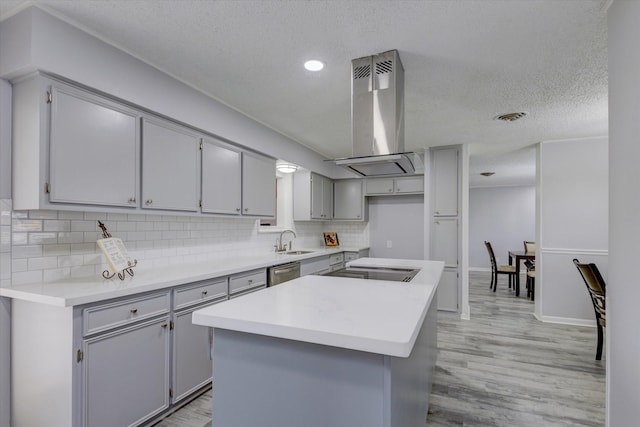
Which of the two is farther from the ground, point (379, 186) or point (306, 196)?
point (379, 186)

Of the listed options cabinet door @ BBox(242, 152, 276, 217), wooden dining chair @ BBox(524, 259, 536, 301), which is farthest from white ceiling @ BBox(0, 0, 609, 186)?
wooden dining chair @ BBox(524, 259, 536, 301)

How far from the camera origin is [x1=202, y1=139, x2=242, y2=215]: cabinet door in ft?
9.38

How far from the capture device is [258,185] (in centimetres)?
359

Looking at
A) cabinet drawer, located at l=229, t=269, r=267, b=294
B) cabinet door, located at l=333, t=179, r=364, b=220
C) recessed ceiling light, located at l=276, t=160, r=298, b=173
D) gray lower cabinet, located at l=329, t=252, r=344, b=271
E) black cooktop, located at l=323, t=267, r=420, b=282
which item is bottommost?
gray lower cabinet, located at l=329, t=252, r=344, b=271

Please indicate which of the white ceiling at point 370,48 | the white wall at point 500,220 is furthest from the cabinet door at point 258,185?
the white wall at point 500,220

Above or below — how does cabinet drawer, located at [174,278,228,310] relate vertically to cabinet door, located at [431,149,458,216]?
below

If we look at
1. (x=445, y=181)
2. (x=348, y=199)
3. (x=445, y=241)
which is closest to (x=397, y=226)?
(x=348, y=199)

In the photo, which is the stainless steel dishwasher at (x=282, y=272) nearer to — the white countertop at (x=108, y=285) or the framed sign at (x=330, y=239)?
the white countertop at (x=108, y=285)

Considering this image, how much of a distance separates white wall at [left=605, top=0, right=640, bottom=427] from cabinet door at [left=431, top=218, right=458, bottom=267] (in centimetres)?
293

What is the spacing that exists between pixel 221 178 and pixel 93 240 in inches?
45.3

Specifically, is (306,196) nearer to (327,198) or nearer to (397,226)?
(327,198)

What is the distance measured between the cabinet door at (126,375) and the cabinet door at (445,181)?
3.84 m

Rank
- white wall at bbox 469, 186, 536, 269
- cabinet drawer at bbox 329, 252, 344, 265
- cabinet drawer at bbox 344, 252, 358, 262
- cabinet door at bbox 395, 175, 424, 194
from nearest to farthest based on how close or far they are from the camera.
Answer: cabinet drawer at bbox 329, 252, 344, 265 < cabinet door at bbox 395, 175, 424, 194 < cabinet drawer at bbox 344, 252, 358, 262 < white wall at bbox 469, 186, 536, 269

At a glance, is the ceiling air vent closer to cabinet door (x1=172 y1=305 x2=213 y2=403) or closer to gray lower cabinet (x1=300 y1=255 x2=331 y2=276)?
gray lower cabinet (x1=300 y1=255 x2=331 y2=276)
